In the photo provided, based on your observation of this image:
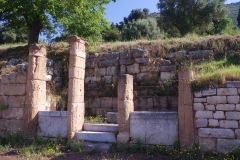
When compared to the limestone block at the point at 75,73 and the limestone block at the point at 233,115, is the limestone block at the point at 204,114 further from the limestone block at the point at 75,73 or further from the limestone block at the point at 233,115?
the limestone block at the point at 75,73

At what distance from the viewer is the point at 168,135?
6316 millimetres

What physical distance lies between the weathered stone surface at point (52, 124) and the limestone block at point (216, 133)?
4.20 meters

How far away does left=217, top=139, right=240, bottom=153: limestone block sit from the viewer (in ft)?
18.3

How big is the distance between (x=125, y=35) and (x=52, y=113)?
768 inches

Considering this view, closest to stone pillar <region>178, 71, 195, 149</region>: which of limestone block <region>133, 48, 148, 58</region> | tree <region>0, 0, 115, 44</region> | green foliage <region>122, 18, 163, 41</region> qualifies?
limestone block <region>133, 48, 148, 58</region>

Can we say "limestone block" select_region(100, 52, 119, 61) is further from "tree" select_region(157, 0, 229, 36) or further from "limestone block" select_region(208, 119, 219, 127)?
"tree" select_region(157, 0, 229, 36)

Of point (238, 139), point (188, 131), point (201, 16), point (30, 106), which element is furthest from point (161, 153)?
point (201, 16)

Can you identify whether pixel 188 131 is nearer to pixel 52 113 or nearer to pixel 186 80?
pixel 186 80

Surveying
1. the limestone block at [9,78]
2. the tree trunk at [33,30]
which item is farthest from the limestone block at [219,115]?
the tree trunk at [33,30]

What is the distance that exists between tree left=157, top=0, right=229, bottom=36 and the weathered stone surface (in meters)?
18.4

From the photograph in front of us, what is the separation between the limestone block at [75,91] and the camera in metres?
7.39

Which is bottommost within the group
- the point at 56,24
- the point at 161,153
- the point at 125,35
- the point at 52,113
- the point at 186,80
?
the point at 161,153

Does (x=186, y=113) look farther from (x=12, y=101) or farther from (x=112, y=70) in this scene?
(x=12, y=101)

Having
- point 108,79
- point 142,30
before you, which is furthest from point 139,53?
point 142,30
